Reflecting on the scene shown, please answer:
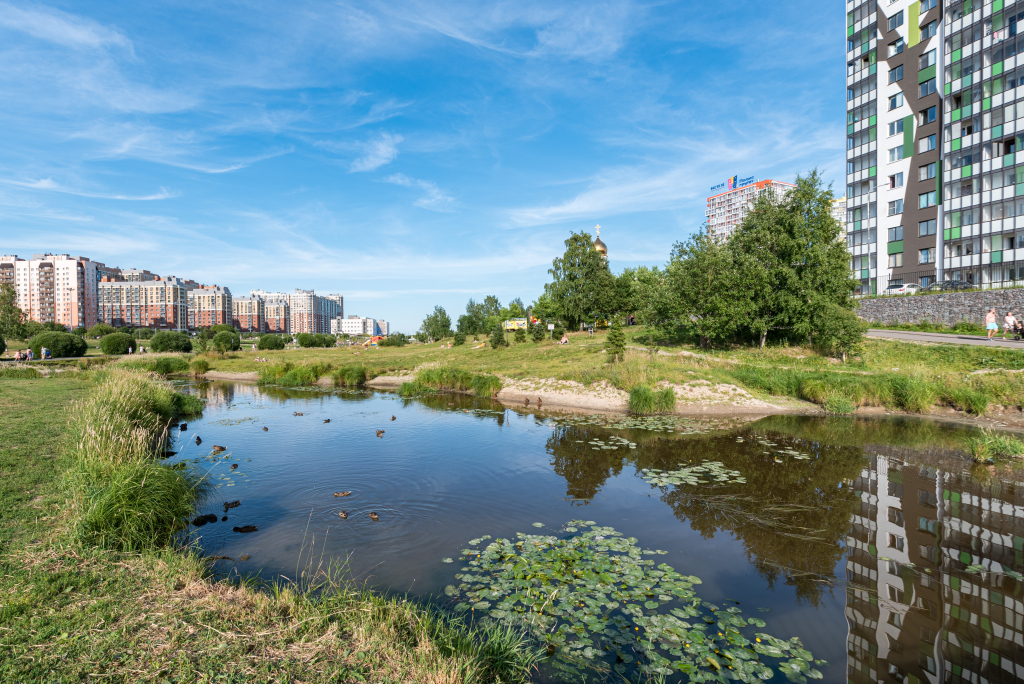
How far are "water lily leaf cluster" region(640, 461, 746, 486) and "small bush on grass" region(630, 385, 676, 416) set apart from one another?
28.2ft

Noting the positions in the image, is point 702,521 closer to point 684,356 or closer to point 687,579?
point 687,579

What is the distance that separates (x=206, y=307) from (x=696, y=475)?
189839 mm

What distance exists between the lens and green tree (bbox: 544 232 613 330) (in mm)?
55750

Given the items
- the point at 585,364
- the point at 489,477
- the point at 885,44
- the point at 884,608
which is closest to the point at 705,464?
the point at 489,477

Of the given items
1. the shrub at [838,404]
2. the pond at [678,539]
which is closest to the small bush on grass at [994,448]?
the pond at [678,539]

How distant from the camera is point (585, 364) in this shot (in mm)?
30797

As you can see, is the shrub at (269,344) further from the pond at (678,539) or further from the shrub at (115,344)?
the pond at (678,539)

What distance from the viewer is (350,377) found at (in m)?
36.7

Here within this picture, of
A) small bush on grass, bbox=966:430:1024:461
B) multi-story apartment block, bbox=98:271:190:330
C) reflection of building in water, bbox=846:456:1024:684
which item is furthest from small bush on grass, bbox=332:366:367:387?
multi-story apartment block, bbox=98:271:190:330

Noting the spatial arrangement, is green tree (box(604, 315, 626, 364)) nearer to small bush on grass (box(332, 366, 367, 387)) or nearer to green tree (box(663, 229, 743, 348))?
green tree (box(663, 229, 743, 348))

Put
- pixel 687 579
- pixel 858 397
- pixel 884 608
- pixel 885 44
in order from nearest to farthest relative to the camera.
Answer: pixel 884 608, pixel 687 579, pixel 858 397, pixel 885 44

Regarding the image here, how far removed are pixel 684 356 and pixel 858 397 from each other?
9.39 meters

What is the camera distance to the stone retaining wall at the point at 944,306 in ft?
112

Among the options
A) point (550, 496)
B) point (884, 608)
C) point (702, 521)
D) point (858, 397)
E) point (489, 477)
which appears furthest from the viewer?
point (858, 397)
